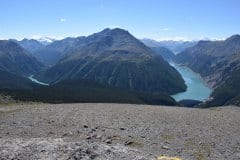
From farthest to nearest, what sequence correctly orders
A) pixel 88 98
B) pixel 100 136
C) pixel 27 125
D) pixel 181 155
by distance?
pixel 88 98 → pixel 27 125 → pixel 100 136 → pixel 181 155

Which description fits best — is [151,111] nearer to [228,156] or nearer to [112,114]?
[112,114]

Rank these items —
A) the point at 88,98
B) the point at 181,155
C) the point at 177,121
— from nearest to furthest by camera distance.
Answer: the point at 181,155
the point at 177,121
the point at 88,98

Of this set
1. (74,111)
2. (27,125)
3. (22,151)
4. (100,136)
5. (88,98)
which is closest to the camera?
(22,151)

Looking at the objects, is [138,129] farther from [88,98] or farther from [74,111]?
[88,98]

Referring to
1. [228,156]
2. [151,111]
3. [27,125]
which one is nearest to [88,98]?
[151,111]

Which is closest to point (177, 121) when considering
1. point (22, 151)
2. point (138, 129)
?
point (138, 129)

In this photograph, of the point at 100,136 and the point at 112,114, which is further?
the point at 112,114
